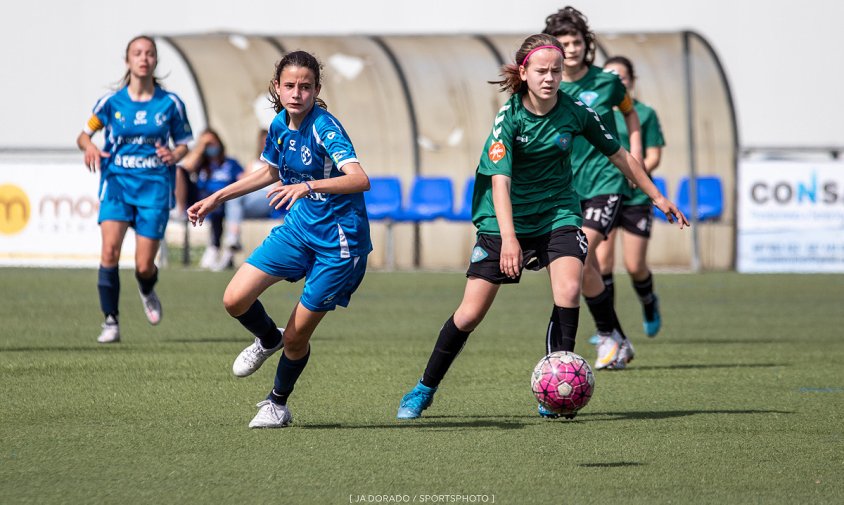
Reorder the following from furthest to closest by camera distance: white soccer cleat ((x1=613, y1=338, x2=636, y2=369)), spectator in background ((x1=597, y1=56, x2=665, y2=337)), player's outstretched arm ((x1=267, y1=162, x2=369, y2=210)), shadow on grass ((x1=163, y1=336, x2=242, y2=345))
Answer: shadow on grass ((x1=163, y1=336, x2=242, y2=345))
spectator in background ((x1=597, y1=56, x2=665, y2=337))
white soccer cleat ((x1=613, y1=338, x2=636, y2=369))
player's outstretched arm ((x1=267, y1=162, x2=369, y2=210))

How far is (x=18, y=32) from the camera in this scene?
88.0 feet

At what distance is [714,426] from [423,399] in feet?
4.60

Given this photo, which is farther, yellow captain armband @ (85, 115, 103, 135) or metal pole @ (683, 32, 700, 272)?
metal pole @ (683, 32, 700, 272)

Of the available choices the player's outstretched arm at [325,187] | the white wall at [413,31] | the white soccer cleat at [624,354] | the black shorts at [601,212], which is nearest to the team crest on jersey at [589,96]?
the black shorts at [601,212]

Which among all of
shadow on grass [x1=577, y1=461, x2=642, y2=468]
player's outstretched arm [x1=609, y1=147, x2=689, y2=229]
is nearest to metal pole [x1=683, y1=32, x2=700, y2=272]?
player's outstretched arm [x1=609, y1=147, x2=689, y2=229]

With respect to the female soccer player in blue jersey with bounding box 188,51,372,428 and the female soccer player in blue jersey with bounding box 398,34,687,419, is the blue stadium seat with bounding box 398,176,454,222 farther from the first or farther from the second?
the female soccer player in blue jersey with bounding box 188,51,372,428

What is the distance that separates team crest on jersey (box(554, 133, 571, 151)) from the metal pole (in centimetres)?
1373

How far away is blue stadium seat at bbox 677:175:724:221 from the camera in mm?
20969

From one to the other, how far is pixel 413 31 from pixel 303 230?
20575 mm

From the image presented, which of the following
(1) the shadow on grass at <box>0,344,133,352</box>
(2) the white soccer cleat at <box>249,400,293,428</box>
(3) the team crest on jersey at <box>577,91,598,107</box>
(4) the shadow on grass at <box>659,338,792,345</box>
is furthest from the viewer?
(4) the shadow on grass at <box>659,338,792,345</box>

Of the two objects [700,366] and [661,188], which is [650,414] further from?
[661,188]

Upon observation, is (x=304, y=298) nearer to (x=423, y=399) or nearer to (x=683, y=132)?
(x=423, y=399)

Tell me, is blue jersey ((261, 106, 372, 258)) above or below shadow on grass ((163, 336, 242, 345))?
above

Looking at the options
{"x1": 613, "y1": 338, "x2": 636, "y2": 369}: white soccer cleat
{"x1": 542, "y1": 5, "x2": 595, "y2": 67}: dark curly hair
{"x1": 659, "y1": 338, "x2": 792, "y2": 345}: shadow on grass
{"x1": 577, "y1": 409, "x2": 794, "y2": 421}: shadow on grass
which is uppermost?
{"x1": 542, "y1": 5, "x2": 595, "y2": 67}: dark curly hair
